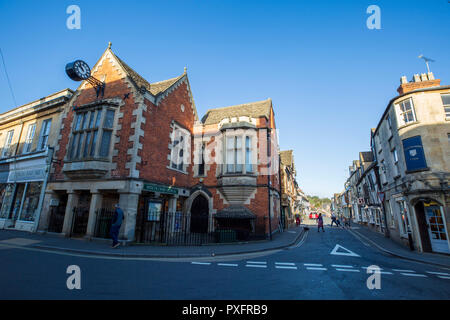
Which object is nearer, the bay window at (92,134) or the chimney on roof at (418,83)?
the bay window at (92,134)

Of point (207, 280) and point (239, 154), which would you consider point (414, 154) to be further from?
point (207, 280)

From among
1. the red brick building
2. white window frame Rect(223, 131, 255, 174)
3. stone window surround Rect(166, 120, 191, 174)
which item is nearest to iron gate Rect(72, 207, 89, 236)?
the red brick building

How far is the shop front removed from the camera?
14680 millimetres

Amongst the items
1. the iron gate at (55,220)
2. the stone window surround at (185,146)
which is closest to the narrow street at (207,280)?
the iron gate at (55,220)

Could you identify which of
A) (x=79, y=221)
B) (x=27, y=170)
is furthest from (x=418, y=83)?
(x=27, y=170)

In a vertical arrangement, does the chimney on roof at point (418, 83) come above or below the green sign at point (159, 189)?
above

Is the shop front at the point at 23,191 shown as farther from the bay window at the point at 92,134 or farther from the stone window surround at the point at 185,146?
the stone window surround at the point at 185,146

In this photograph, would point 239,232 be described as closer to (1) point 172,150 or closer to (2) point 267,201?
(2) point 267,201

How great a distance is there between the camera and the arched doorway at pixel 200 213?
15.9 m

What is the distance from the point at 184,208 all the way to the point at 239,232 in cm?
551

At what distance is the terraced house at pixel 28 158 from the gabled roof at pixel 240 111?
11.5 m

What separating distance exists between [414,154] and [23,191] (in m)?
28.7

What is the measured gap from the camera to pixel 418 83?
44.6 ft
